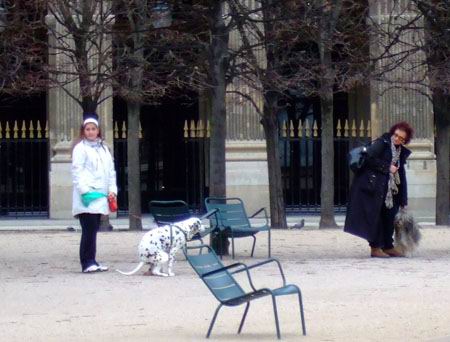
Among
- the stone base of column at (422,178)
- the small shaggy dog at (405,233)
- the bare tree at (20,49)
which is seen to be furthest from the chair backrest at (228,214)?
the stone base of column at (422,178)

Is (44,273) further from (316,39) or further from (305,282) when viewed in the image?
(316,39)

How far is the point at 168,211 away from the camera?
1673 cm

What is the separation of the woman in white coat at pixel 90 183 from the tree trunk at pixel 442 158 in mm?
11551

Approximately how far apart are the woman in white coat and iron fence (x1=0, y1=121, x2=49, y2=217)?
15648 millimetres

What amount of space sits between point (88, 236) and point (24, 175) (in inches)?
640

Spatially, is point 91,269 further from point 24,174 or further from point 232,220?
point 24,174

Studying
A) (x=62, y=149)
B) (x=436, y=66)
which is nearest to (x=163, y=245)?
(x=436, y=66)

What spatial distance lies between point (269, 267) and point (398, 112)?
14995 millimetres

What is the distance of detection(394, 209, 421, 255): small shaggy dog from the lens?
54.1 ft

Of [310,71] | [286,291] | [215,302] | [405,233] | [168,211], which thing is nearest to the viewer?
[286,291]

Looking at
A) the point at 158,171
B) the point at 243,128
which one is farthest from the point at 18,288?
the point at 158,171

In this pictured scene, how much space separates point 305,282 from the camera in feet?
45.6

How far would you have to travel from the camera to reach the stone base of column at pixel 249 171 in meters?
30.0

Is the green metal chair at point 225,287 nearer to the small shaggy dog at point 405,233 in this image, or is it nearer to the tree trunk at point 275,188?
the small shaggy dog at point 405,233
